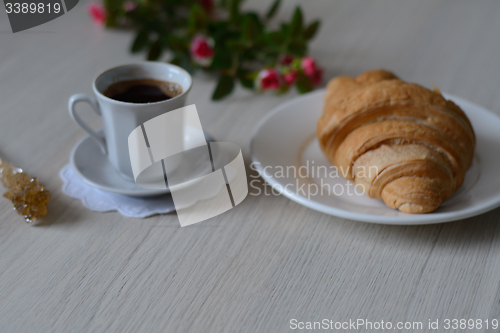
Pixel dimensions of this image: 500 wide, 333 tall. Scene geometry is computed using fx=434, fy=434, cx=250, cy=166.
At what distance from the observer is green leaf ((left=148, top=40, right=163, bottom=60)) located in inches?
50.9

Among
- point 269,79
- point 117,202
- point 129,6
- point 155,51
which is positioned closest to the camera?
point 117,202

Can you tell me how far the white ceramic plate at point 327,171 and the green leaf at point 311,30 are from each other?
30 centimetres

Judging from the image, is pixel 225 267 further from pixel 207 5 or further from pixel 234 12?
pixel 207 5

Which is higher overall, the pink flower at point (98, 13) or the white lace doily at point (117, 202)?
the pink flower at point (98, 13)

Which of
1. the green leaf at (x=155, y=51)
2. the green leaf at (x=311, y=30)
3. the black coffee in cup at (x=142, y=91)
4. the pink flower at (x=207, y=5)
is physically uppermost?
the black coffee in cup at (x=142, y=91)

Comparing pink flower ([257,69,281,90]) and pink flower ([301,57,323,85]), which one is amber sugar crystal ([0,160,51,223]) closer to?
pink flower ([257,69,281,90])

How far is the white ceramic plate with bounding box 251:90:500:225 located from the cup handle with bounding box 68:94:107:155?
0.98ft

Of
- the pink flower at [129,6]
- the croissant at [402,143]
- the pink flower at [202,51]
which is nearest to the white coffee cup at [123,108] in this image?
the croissant at [402,143]

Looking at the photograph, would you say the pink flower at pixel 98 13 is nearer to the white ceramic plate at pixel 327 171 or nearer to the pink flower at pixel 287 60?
the pink flower at pixel 287 60

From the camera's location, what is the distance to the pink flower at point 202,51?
1231 millimetres

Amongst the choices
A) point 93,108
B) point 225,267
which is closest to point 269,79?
point 93,108

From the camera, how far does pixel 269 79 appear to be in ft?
3.82

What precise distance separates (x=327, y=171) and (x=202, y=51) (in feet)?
1.92

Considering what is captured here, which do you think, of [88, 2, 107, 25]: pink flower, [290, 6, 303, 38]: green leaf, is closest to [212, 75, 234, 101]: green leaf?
[290, 6, 303, 38]: green leaf
